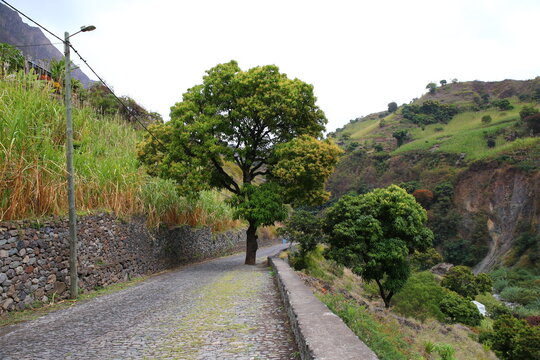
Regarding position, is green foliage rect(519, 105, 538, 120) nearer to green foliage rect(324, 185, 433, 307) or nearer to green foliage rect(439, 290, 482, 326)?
green foliage rect(439, 290, 482, 326)

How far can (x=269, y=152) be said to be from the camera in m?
18.3

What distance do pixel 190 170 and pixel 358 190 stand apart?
78.3 m

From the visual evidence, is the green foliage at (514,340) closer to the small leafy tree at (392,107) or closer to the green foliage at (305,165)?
the green foliage at (305,165)

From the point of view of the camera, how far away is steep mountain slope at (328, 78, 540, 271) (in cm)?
5928

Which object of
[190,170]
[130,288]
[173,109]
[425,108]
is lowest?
[130,288]

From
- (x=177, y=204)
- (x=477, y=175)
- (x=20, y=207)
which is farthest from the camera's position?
(x=477, y=175)

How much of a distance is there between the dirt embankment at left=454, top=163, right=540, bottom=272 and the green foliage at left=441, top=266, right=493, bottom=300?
20874 millimetres

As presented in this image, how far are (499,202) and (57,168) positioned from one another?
230ft

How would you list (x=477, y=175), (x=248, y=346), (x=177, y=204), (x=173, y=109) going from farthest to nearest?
1. (x=477, y=175)
2. (x=177, y=204)
3. (x=173, y=109)
4. (x=248, y=346)

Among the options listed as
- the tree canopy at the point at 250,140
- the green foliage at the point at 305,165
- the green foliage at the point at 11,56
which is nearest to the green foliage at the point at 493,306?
the green foliage at the point at 305,165

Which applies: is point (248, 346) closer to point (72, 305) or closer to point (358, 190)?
point (72, 305)

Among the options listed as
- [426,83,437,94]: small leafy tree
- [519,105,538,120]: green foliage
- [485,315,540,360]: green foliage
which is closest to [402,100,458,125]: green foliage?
[426,83,437,94]: small leafy tree

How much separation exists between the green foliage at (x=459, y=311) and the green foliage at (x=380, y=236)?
37.3 feet

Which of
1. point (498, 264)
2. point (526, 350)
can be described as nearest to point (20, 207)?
point (526, 350)
